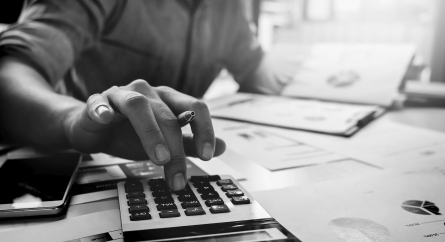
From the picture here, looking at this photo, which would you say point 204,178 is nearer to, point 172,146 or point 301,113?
point 172,146

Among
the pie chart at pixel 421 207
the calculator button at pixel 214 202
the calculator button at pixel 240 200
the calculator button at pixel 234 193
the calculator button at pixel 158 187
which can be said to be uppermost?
the pie chart at pixel 421 207

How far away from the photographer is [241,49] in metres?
1.07

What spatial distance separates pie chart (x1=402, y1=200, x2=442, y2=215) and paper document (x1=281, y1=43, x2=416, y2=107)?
1.69 ft

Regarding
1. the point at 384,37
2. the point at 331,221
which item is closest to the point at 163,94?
the point at 331,221

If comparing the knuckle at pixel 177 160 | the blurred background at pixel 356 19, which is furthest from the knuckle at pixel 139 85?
the blurred background at pixel 356 19

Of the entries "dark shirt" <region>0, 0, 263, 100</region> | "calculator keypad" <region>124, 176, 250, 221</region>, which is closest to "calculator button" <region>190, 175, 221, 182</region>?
"calculator keypad" <region>124, 176, 250, 221</region>

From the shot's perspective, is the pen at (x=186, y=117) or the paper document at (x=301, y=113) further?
the paper document at (x=301, y=113)

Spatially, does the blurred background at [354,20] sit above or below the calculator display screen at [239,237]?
above

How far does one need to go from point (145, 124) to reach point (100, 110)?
0.15 ft

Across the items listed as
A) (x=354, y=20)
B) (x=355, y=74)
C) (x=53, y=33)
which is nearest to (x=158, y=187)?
(x=53, y=33)

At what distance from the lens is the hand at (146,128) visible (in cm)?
35

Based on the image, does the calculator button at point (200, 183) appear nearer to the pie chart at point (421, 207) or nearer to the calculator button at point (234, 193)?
the calculator button at point (234, 193)

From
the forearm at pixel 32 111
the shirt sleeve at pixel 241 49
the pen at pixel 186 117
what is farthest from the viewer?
the shirt sleeve at pixel 241 49

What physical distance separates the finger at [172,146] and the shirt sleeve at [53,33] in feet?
1.01
